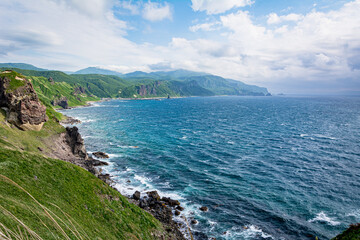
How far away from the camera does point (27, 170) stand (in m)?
31.5

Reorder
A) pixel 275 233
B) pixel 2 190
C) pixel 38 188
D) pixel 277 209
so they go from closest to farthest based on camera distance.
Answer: pixel 2 190
pixel 38 188
pixel 275 233
pixel 277 209

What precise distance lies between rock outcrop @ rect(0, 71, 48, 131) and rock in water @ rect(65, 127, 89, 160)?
979cm

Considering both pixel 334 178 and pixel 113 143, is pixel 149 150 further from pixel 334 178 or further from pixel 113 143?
pixel 334 178

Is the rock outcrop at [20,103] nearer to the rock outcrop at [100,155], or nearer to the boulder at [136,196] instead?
the rock outcrop at [100,155]

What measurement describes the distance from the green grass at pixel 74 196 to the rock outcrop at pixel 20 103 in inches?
1368

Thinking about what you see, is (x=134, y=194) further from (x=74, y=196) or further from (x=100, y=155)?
(x=100, y=155)

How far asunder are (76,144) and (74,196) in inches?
1737

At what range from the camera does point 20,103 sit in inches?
2440

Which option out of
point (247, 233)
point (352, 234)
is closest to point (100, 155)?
point (247, 233)

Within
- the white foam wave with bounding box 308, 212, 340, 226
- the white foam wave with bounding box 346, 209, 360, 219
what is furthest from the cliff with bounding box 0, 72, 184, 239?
the white foam wave with bounding box 346, 209, 360, 219

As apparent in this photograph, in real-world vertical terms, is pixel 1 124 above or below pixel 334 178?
above

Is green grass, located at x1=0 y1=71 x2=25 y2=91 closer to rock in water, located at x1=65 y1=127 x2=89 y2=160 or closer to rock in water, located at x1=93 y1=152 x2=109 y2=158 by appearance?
rock in water, located at x1=65 y1=127 x2=89 y2=160

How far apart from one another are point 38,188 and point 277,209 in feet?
164

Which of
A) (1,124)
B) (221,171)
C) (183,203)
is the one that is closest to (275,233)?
(183,203)
